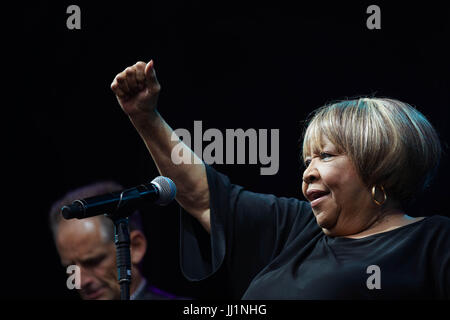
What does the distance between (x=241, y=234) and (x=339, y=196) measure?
1.31 feet

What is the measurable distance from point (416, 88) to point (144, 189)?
1500 millimetres

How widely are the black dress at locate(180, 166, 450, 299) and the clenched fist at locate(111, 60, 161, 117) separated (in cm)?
33

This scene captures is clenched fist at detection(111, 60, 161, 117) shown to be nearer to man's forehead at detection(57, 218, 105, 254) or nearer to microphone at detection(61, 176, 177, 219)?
microphone at detection(61, 176, 177, 219)

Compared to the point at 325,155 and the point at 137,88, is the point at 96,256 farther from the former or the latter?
the point at 325,155

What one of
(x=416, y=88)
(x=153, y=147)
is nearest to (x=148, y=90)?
(x=153, y=147)

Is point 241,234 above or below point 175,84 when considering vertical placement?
below

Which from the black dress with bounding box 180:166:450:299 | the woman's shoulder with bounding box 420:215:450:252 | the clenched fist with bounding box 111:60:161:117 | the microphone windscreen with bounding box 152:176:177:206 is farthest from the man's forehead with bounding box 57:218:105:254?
the woman's shoulder with bounding box 420:215:450:252

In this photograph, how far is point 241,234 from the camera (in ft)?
6.74

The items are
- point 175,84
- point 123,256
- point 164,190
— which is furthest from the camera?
point 175,84

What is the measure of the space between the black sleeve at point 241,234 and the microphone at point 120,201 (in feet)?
1.27

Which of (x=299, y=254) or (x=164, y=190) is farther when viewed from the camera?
(x=299, y=254)

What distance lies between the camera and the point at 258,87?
2936 millimetres

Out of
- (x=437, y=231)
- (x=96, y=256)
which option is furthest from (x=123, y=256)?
(x=96, y=256)

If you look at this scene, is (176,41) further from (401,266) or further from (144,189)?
(401,266)
